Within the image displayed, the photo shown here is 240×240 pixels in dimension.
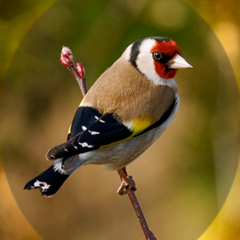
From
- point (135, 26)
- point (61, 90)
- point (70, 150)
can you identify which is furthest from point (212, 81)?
point (70, 150)

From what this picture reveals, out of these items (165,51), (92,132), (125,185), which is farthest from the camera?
(125,185)

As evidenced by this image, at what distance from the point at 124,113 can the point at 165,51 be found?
24cm

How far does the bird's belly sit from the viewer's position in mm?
1162

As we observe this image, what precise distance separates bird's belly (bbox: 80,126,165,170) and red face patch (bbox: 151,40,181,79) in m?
0.18

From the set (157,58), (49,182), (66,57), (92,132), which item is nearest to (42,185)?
(49,182)

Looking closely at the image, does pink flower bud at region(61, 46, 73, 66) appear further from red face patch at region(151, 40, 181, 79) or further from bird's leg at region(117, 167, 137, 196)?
bird's leg at region(117, 167, 137, 196)

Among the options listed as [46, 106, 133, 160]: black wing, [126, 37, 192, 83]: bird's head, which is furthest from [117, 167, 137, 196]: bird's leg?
[126, 37, 192, 83]: bird's head

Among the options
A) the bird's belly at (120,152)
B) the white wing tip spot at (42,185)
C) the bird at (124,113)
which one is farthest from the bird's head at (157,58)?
the white wing tip spot at (42,185)

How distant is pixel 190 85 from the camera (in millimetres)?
1999

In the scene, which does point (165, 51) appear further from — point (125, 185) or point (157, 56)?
point (125, 185)

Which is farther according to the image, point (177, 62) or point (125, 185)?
point (125, 185)

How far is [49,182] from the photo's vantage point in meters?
1.11

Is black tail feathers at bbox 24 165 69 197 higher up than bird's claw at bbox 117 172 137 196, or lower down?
higher up

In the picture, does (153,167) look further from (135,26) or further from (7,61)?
(7,61)
